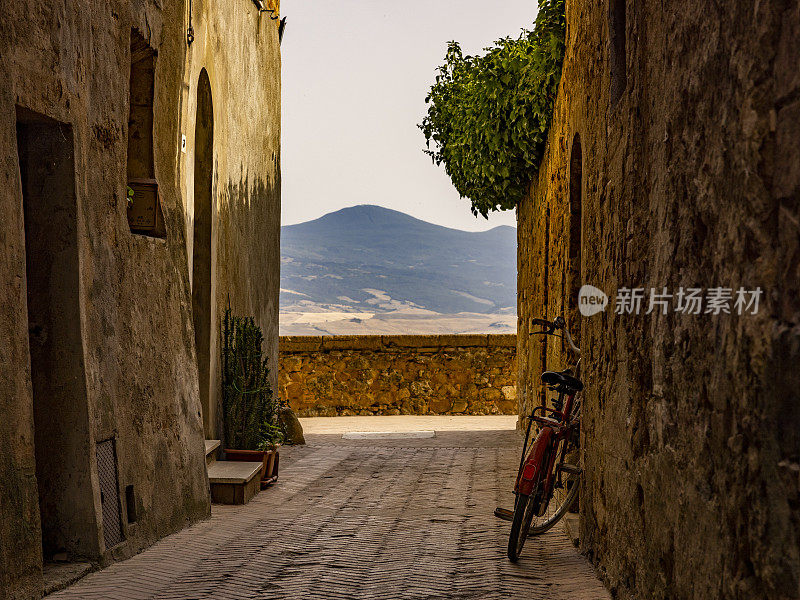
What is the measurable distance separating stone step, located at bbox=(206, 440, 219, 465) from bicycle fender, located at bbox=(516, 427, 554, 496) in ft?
11.8

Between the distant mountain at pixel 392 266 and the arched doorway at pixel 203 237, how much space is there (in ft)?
339

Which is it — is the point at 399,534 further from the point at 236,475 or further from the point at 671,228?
the point at 671,228

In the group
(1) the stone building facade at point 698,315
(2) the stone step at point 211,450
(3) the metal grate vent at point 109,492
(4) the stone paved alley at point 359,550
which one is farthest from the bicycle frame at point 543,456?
(2) the stone step at point 211,450

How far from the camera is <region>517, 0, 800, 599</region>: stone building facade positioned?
2.29m

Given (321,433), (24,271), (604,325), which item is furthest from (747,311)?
(321,433)

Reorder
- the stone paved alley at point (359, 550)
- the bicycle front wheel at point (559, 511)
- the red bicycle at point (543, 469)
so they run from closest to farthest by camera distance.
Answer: the stone paved alley at point (359, 550) < the red bicycle at point (543, 469) < the bicycle front wheel at point (559, 511)

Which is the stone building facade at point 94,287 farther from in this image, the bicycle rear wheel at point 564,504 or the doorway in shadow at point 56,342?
the bicycle rear wheel at point 564,504

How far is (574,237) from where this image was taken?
7.27 meters

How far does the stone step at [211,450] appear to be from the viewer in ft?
27.0

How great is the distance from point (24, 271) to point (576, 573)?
312 cm

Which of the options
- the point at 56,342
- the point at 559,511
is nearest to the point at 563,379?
the point at 559,511

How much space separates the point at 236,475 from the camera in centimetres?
764

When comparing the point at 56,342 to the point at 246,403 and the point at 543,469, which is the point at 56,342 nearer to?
the point at 543,469

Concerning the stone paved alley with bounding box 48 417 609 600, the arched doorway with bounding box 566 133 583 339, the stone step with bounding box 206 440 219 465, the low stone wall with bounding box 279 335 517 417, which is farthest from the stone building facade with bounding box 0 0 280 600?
the low stone wall with bounding box 279 335 517 417
